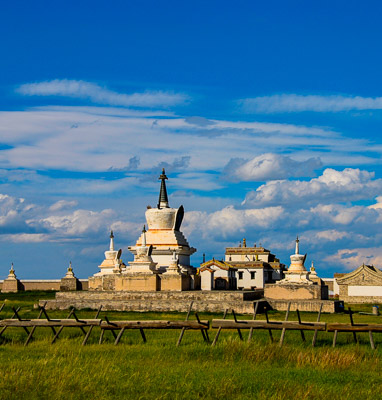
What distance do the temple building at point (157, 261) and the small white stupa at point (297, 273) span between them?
541 cm

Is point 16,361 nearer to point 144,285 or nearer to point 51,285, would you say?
point 144,285

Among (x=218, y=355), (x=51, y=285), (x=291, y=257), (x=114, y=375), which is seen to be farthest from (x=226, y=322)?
(x=51, y=285)

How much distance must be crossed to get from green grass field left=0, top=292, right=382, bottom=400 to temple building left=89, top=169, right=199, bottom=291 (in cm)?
1590

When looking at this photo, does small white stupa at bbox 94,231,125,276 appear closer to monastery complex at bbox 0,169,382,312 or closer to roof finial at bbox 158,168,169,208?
monastery complex at bbox 0,169,382,312

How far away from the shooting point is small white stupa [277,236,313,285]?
3916 cm

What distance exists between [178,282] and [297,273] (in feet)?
26.3

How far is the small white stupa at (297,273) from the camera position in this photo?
39.2 m

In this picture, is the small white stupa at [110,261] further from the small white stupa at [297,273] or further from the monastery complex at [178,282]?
the small white stupa at [297,273]

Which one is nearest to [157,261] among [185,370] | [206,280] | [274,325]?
[206,280]

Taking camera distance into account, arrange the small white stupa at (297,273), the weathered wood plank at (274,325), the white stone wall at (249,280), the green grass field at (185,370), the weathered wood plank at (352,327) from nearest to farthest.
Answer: the green grass field at (185,370), the weathered wood plank at (352,327), the weathered wood plank at (274,325), the small white stupa at (297,273), the white stone wall at (249,280)

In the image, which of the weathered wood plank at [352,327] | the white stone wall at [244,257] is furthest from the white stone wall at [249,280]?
the weathered wood plank at [352,327]

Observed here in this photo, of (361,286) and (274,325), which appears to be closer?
(274,325)

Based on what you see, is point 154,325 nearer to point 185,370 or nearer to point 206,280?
point 185,370

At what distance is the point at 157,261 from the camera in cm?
4034
